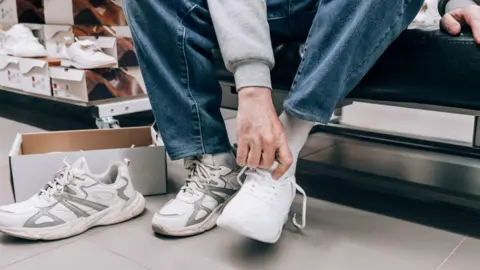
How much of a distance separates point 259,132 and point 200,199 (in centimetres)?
21

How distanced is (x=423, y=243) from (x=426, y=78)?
0.27 metres

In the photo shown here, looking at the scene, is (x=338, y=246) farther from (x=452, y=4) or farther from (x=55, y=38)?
(x=55, y=38)

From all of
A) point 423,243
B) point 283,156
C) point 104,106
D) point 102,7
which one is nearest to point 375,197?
point 423,243

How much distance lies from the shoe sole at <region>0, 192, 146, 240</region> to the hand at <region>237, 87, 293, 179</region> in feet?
0.94

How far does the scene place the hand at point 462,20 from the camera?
760 millimetres

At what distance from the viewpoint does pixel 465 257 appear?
0.75 metres

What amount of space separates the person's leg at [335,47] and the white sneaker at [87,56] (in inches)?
34.6

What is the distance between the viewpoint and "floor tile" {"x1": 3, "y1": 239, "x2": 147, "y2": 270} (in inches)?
28.2

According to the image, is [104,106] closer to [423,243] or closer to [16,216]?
[16,216]

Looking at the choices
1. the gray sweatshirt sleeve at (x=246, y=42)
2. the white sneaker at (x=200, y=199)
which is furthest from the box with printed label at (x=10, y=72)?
the gray sweatshirt sleeve at (x=246, y=42)

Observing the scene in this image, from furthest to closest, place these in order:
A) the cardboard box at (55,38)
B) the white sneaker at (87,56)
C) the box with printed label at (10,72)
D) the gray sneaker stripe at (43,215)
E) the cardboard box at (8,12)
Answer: the cardboard box at (8,12) → the box with printed label at (10,72) → the cardboard box at (55,38) → the white sneaker at (87,56) → the gray sneaker stripe at (43,215)

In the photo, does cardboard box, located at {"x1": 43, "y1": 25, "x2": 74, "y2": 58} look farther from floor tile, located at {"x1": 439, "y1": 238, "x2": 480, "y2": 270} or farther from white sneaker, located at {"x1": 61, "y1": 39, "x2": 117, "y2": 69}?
floor tile, located at {"x1": 439, "y1": 238, "x2": 480, "y2": 270}

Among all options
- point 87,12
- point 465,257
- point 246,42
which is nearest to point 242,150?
point 246,42

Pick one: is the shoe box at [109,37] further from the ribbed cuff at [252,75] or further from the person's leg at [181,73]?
the ribbed cuff at [252,75]
